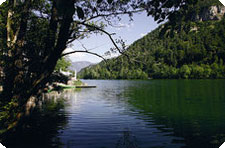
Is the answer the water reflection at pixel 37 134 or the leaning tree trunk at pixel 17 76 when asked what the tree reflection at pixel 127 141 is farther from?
the leaning tree trunk at pixel 17 76

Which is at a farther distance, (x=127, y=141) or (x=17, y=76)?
(x=127, y=141)

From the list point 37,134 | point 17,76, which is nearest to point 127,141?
point 37,134

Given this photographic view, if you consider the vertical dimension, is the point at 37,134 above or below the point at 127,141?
above

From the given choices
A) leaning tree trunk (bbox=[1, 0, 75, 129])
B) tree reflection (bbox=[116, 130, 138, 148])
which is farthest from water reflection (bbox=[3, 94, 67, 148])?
tree reflection (bbox=[116, 130, 138, 148])

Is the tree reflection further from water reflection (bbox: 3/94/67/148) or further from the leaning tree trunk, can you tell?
the leaning tree trunk

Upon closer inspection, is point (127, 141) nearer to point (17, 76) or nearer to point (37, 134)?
point (37, 134)

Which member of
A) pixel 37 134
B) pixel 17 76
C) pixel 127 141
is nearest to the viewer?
pixel 17 76

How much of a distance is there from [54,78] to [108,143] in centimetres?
537

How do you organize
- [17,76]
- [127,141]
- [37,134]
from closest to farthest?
[17,76] → [127,141] → [37,134]

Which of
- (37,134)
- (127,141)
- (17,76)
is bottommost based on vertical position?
(127,141)

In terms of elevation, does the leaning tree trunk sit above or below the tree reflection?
above

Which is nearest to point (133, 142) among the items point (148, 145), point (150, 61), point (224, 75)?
point (148, 145)

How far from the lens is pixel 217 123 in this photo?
2038 centimetres

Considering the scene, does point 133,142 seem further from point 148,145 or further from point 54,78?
point 54,78
